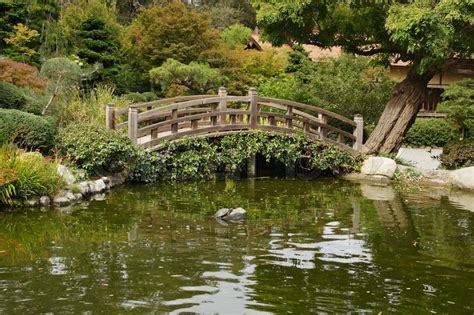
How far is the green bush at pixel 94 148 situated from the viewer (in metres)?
12.2

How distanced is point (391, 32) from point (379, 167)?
10.6 feet

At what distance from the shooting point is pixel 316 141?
15320 millimetres

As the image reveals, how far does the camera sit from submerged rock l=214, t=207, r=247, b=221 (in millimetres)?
10078

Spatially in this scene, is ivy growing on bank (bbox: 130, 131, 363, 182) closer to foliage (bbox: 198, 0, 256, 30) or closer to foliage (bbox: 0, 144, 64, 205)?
foliage (bbox: 0, 144, 64, 205)

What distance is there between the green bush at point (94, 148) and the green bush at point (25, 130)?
1.17ft

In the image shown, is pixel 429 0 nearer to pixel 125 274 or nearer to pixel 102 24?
pixel 125 274

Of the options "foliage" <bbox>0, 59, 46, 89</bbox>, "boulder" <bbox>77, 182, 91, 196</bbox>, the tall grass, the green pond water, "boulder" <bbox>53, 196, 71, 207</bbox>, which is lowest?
the green pond water

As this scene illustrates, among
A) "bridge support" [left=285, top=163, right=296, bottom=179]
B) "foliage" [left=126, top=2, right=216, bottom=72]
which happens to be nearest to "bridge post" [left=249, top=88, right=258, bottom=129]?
"bridge support" [left=285, top=163, right=296, bottom=179]

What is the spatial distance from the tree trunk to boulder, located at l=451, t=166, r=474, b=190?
210cm

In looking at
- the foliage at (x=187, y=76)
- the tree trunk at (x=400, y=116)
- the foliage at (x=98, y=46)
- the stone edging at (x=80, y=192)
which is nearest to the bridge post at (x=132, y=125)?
the stone edging at (x=80, y=192)

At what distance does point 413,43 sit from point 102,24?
1208cm

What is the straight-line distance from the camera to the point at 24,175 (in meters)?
10.0

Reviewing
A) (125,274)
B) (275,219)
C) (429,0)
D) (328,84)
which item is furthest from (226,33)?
(125,274)

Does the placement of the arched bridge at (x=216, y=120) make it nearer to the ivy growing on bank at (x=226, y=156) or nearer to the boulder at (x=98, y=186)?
the ivy growing on bank at (x=226, y=156)
